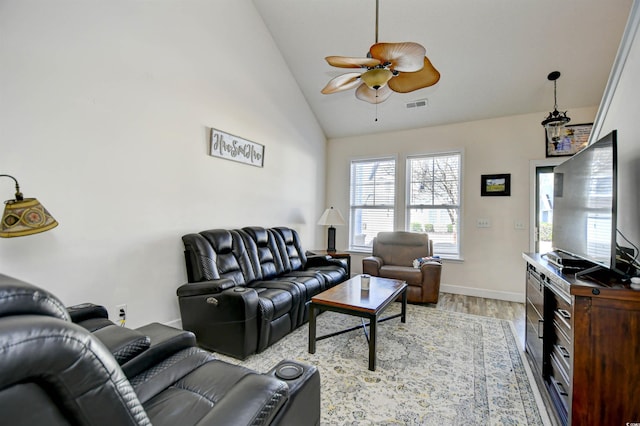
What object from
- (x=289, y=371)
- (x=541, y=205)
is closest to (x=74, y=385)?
(x=289, y=371)

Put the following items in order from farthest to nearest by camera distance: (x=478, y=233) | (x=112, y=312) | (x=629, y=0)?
(x=478, y=233) → (x=629, y=0) → (x=112, y=312)

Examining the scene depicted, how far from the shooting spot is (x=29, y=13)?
192 centimetres

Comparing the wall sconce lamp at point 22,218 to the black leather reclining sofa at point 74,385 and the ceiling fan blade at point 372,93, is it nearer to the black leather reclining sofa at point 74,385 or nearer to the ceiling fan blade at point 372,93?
the black leather reclining sofa at point 74,385

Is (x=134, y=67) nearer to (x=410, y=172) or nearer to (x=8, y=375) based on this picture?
(x=8, y=375)

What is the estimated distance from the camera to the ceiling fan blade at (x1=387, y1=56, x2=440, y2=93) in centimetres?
227

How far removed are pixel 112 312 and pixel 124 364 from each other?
1.50m

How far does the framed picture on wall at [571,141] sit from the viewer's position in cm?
393

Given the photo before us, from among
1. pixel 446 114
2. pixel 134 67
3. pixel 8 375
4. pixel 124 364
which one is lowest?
pixel 124 364

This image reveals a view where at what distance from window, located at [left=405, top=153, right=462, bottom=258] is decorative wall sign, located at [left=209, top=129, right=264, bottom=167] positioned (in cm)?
264

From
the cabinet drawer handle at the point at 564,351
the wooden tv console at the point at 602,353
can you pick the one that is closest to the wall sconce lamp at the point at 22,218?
the wooden tv console at the point at 602,353

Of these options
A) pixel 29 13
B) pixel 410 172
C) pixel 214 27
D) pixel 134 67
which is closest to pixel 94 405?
pixel 29 13

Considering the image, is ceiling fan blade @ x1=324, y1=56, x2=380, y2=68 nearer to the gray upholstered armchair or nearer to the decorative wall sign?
the decorative wall sign

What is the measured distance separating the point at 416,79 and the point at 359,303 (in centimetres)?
195

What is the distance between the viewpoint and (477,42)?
3477 millimetres
